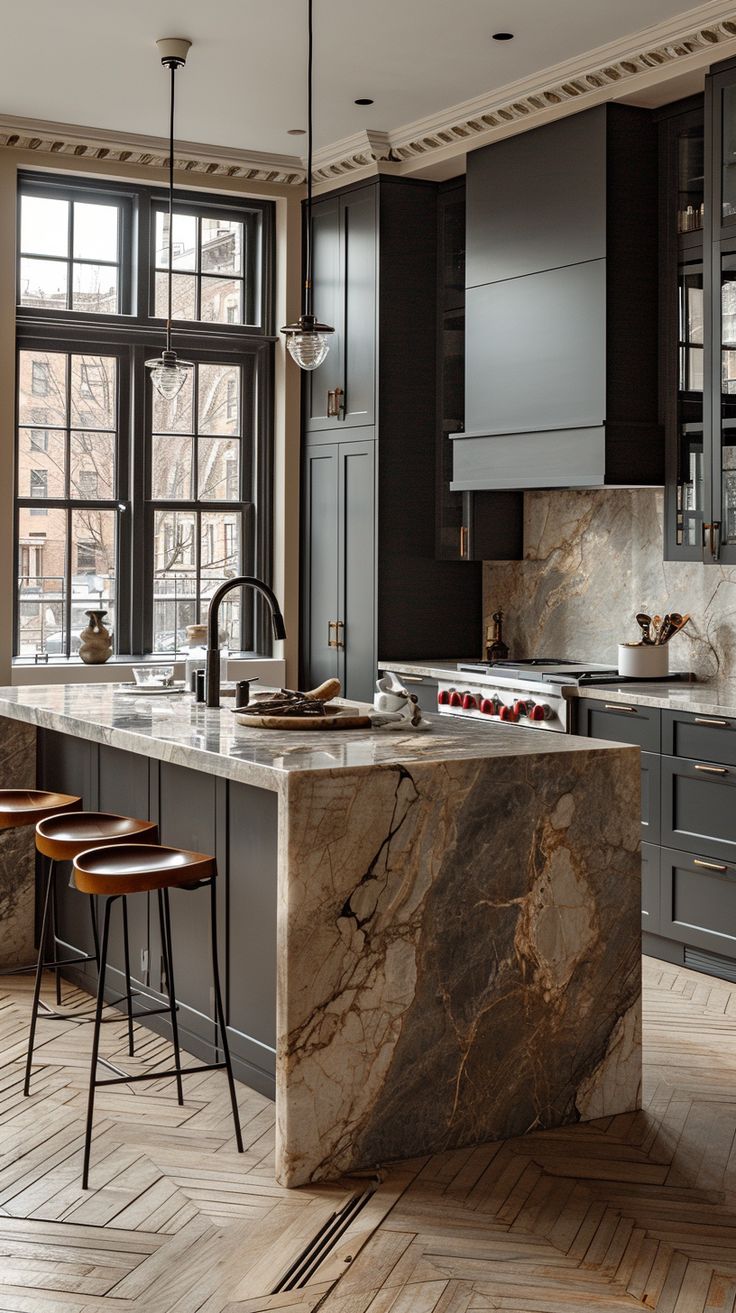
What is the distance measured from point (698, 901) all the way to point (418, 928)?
193 centimetres

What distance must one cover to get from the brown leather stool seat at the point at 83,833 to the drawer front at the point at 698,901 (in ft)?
6.70

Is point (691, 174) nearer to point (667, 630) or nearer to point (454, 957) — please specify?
point (667, 630)

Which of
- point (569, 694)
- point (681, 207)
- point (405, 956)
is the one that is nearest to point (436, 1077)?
point (405, 956)

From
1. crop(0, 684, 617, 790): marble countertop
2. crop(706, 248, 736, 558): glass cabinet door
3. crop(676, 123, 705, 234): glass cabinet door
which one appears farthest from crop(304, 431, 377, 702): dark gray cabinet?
crop(0, 684, 617, 790): marble countertop

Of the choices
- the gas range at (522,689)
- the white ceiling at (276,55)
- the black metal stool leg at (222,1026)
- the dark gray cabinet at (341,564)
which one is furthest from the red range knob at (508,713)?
the white ceiling at (276,55)

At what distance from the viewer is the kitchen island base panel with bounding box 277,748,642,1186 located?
3.11 meters

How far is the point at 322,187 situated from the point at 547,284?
67.8 inches

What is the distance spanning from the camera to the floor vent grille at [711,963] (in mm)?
4766

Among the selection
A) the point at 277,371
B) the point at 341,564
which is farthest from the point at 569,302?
the point at 277,371

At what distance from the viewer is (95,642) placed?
21.5ft

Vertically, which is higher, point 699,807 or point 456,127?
point 456,127

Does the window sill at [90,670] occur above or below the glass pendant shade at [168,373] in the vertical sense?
below

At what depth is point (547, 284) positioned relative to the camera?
5656mm

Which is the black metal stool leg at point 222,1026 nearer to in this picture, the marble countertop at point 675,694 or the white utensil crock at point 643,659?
the marble countertop at point 675,694
